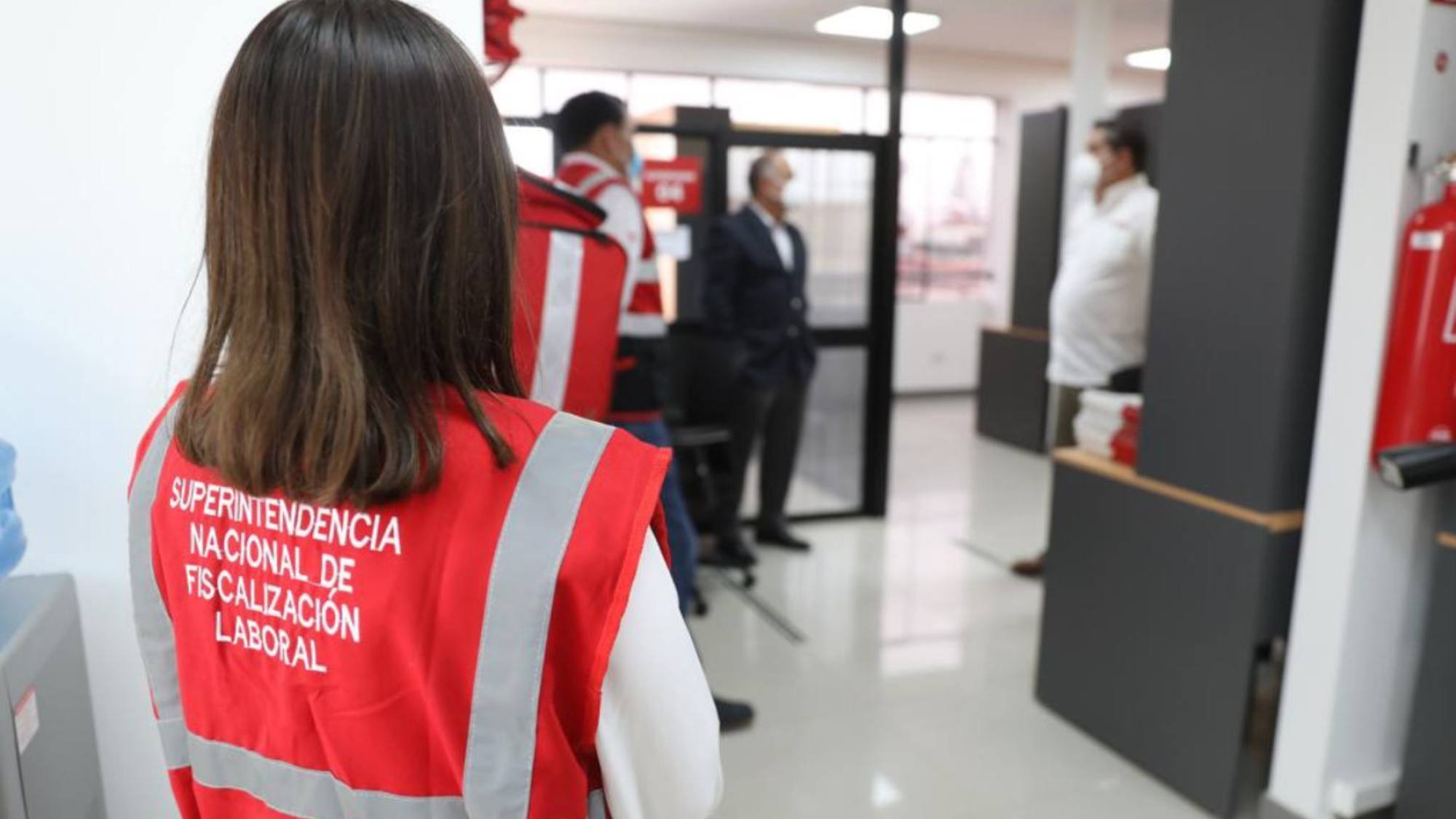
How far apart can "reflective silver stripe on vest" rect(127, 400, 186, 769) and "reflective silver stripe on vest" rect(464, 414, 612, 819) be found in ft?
1.07

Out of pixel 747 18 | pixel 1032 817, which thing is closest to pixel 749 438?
pixel 1032 817

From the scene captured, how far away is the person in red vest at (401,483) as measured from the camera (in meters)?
0.66

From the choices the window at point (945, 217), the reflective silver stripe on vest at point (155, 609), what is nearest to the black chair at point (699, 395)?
the reflective silver stripe on vest at point (155, 609)

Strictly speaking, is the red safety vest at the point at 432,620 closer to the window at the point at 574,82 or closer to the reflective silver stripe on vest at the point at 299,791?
the reflective silver stripe on vest at the point at 299,791

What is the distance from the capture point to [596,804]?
78 cm

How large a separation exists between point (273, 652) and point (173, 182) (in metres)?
0.85

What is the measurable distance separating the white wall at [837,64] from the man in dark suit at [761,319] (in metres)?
3.03

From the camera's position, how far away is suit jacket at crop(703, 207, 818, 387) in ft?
11.9

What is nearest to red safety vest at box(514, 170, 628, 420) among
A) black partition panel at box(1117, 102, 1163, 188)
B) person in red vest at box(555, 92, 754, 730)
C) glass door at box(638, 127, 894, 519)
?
person in red vest at box(555, 92, 754, 730)

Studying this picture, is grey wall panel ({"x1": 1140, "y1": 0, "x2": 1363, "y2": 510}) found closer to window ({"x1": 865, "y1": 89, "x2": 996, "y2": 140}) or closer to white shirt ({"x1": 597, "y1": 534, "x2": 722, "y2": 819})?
white shirt ({"x1": 597, "y1": 534, "x2": 722, "y2": 819})

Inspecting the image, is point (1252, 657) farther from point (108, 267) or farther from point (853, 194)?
point (853, 194)

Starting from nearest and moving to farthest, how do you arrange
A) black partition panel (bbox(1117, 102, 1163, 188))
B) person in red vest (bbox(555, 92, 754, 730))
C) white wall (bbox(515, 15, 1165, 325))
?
person in red vest (bbox(555, 92, 754, 730)), black partition panel (bbox(1117, 102, 1163, 188)), white wall (bbox(515, 15, 1165, 325))

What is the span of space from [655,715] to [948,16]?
6200 millimetres

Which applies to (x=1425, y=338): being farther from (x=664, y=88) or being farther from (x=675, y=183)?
(x=664, y=88)
